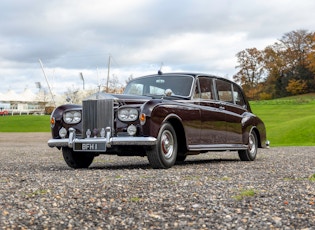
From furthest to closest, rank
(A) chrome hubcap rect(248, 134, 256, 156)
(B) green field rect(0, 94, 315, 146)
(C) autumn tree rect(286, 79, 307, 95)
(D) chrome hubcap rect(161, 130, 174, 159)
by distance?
(C) autumn tree rect(286, 79, 307, 95)
(B) green field rect(0, 94, 315, 146)
(A) chrome hubcap rect(248, 134, 256, 156)
(D) chrome hubcap rect(161, 130, 174, 159)

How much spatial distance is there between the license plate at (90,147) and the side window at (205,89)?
2.53m

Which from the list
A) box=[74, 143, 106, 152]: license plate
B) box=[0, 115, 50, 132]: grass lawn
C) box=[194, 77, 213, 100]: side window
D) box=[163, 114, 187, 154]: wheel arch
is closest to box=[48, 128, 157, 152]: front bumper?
→ box=[74, 143, 106, 152]: license plate

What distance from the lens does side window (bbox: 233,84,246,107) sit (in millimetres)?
11868

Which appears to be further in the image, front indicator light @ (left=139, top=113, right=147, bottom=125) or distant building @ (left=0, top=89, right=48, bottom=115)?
distant building @ (left=0, top=89, right=48, bottom=115)

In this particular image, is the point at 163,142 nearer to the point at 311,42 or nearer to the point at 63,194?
the point at 63,194

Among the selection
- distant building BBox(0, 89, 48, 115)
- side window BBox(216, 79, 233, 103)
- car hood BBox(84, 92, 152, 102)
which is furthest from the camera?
distant building BBox(0, 89, 48, 115)

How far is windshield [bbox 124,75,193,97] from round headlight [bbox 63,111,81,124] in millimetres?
1507

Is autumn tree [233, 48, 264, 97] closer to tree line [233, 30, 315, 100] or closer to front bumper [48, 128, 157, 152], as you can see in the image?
tree line [233, 30, 315, 100]

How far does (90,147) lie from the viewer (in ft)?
27.9

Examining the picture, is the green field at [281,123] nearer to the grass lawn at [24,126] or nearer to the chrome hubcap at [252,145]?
the grass lawn at [24,126]

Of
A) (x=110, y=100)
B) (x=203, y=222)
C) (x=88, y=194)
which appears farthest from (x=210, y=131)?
(x=203, y=222)

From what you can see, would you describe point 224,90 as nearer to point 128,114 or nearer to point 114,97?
point 114,97

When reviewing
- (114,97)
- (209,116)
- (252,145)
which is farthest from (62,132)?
(252,145)

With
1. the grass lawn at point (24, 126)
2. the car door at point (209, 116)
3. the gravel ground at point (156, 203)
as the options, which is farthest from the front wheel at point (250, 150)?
the grass lawn at point (24, 126)
